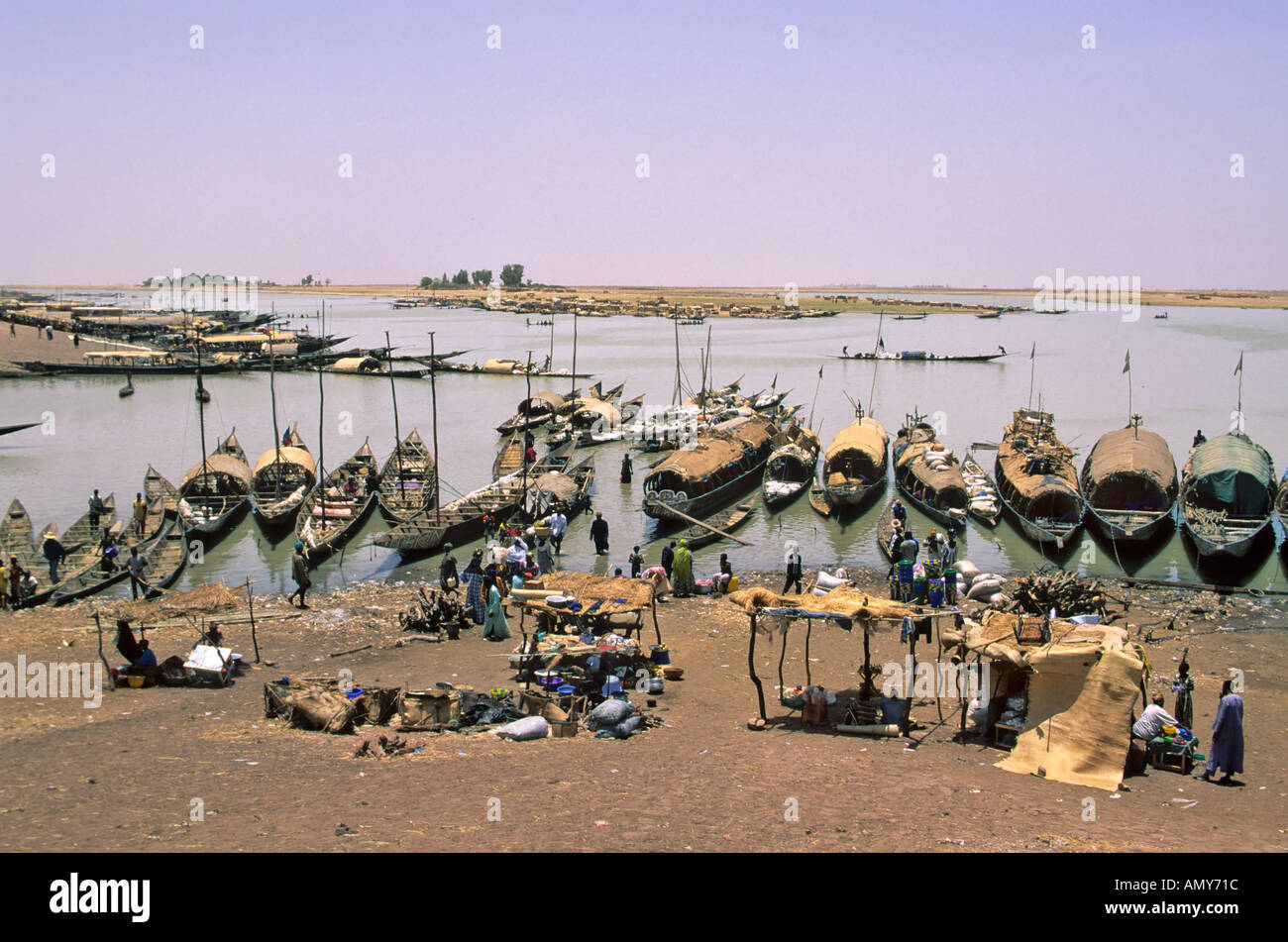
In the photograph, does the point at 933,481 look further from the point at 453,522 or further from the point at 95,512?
the point at 95,512

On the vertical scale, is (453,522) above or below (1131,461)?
below

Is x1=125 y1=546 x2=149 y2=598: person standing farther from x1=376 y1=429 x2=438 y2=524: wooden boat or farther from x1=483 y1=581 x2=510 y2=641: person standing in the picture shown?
x1=483 y1=581 x2=510 y2=641: person standing

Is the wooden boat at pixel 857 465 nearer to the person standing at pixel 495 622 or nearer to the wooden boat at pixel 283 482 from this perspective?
the person standing at pixel 495 622

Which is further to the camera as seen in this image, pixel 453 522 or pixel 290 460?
pixel 290 460

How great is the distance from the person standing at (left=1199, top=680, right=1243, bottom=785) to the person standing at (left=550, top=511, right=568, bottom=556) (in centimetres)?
1447

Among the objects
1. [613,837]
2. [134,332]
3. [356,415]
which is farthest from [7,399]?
[613,837]

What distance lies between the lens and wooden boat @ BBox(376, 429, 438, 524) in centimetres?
2336

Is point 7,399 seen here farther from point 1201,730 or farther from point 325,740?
point 1201,730

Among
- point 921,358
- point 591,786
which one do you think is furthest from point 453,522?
point 921,358

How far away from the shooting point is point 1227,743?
9.04m

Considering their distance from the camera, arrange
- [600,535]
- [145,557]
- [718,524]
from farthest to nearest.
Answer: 1. [718,524]
2. [600,535]
3. [145,557]

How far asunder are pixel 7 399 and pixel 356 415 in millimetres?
21020

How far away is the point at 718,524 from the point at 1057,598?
1161 cm

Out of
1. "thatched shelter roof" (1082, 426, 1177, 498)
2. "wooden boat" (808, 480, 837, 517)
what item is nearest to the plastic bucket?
"thatched shelter roof" (1082, 426, 1177, 498)
